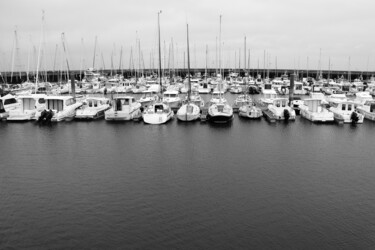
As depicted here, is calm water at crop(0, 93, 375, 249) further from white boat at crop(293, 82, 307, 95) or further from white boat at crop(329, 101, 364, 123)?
white boat at crop(293, 82, 307, 95)

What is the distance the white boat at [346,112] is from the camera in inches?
1527

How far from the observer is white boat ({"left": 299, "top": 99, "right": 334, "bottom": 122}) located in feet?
128

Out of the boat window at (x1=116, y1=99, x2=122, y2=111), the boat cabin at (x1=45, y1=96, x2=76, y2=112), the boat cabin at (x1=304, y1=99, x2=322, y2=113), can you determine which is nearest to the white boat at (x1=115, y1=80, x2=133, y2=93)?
the boat cabin at (x1=45, y1=96, x2=76, y2=112)

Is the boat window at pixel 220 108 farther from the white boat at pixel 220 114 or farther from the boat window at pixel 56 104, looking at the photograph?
the boat window at pixel 56 104

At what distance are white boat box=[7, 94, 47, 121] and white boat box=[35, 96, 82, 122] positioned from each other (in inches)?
39.9

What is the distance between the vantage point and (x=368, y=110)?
42.4m

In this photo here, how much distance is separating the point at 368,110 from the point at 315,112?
7114 millimetres

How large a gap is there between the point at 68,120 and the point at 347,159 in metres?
29.5

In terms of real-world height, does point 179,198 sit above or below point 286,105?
below

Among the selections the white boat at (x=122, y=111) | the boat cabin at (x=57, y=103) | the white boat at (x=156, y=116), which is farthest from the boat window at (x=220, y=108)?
the boat cabin at (x=57, y=103)

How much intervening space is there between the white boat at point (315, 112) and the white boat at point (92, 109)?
24413 millimetres

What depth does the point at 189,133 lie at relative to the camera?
34.4 m

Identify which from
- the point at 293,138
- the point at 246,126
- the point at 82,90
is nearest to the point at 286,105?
the point at 246,126

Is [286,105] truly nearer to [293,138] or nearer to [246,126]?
[246,126]
